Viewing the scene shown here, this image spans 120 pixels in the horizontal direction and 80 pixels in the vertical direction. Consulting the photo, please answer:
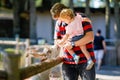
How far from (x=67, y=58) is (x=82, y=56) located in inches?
8.4

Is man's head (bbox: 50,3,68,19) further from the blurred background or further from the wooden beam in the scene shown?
the blurred background

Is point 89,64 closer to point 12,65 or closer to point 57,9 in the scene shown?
point 57,9

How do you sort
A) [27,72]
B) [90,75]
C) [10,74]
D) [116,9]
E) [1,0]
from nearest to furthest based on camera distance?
[10,74] → [27,72] → [90,75] → [116,9] → [1,0]

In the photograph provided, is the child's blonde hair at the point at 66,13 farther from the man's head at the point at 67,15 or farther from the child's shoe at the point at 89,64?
the child's shoe at the point at 89,64

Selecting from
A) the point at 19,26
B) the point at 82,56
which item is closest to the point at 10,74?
the point at 82,56

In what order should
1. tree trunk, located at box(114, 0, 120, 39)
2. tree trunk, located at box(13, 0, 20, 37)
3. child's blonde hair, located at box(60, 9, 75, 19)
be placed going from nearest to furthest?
child's blonde hair, located at box(60, 9, 75, 19) → tree trunk, located at box(114, 0, 120, 39) → tree trunk, located at box(13, 0, 20, 37)

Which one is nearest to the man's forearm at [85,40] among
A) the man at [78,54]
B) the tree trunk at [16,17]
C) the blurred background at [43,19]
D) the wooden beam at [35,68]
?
the man at [78,54]

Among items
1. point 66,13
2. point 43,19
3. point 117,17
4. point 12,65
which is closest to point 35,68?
point 66,13

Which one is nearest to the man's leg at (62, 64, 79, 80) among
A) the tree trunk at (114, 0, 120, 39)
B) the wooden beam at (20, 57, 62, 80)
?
the wooden beam at (20, 57, 62, 80)

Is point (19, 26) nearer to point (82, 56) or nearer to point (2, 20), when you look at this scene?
point (2, 20)

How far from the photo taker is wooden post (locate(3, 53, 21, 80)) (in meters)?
3.76

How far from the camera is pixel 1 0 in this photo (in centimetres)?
3522

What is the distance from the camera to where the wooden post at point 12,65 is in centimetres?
376

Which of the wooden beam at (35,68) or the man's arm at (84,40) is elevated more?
the man's arm at (84,40)
